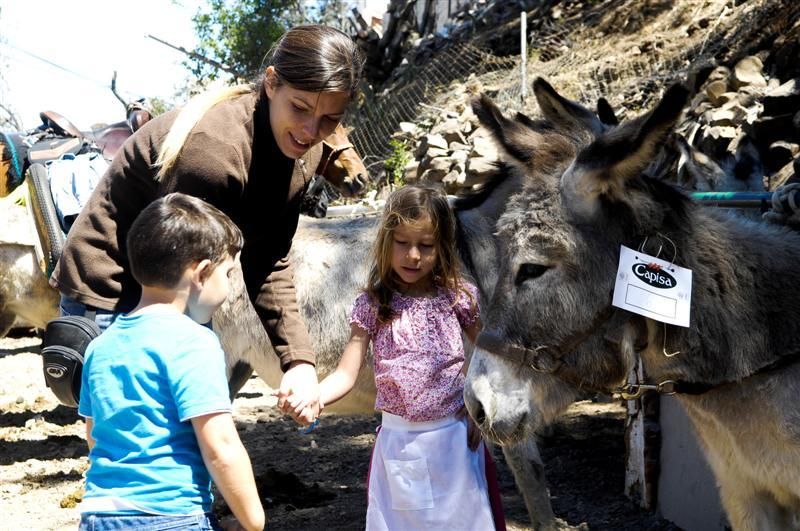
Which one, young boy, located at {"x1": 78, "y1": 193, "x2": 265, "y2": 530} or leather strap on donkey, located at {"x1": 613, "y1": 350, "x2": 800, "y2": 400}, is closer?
young boy, located at {"x1": 78, "y1": 193, "x2": 265, "y2": 530}

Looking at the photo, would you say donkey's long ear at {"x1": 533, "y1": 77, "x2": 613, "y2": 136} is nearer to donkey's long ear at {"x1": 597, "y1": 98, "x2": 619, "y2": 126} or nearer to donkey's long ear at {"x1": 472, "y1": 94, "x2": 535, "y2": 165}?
donkey's long ear at {"x1": 472, "y1": 94, "x2": 535, "y2": 165}

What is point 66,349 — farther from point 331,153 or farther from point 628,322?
point 331,153

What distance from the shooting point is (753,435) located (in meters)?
2.44

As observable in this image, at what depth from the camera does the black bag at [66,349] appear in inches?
112

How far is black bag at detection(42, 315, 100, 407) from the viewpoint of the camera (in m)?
2.84

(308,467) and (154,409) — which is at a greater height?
(154,409)

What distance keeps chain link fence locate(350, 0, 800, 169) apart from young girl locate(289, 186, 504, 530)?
5.84 m

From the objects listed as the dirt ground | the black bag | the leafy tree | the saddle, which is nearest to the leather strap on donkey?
the black bag

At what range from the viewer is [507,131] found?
272cm

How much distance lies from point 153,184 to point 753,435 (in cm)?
207

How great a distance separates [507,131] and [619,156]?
57 centimetres

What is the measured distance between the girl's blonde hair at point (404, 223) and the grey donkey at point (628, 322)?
36 centimetres

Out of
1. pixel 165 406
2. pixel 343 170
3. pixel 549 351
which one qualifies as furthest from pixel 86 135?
pixel 549 351

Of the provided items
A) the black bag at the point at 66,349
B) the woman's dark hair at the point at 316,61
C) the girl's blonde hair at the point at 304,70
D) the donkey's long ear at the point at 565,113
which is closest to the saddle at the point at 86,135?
the black bag at the point at 66,349
